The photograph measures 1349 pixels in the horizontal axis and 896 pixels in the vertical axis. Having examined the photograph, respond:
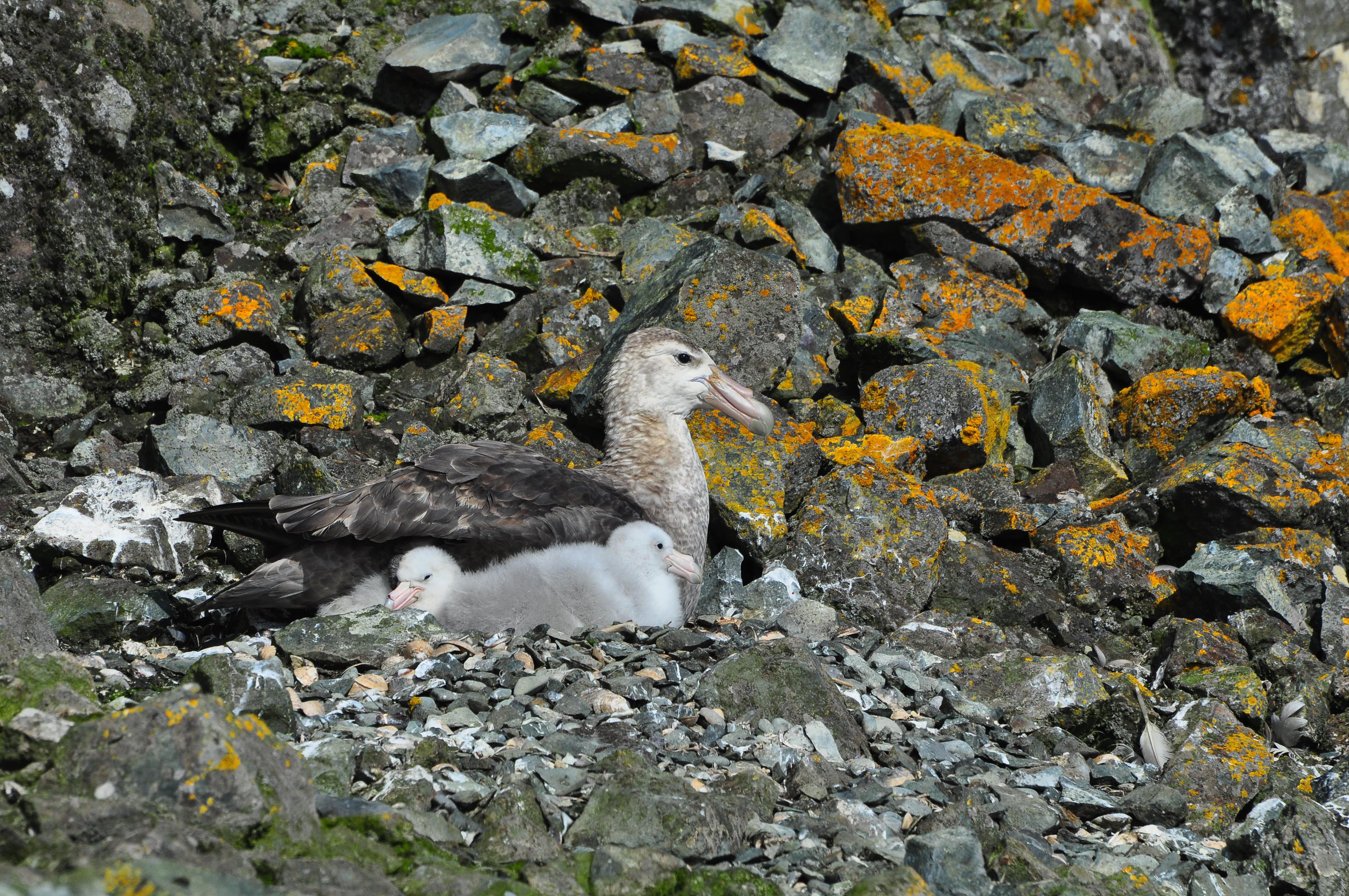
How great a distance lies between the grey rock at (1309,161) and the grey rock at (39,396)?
31.5ft

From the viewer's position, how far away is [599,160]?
352 inches

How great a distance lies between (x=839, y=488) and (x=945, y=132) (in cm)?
398

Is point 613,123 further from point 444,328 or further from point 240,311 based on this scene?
point 240,311

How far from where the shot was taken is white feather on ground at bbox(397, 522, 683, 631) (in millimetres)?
5188

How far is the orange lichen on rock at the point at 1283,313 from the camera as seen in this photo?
27.6ft

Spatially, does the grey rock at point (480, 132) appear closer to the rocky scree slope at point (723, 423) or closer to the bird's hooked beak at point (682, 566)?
the rocky scree slope at point (723, 423)

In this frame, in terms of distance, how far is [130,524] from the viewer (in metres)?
6.11

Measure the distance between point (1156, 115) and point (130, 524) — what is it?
8594 millimetres

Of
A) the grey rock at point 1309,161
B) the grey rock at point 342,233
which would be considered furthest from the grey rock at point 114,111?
the grey rock at point 1309,161

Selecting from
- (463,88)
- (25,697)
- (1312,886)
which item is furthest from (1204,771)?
(463,88)

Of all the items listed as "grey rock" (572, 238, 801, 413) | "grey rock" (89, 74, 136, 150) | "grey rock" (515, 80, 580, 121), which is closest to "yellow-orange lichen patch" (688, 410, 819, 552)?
"grey rock" (572, 238, 801, 413)

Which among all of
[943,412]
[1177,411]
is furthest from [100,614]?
[1177,411]

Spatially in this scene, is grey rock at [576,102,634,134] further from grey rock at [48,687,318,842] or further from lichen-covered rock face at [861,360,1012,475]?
grey rock at [48,687,318,842]

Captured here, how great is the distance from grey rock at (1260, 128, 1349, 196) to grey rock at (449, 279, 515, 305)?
689 cm
